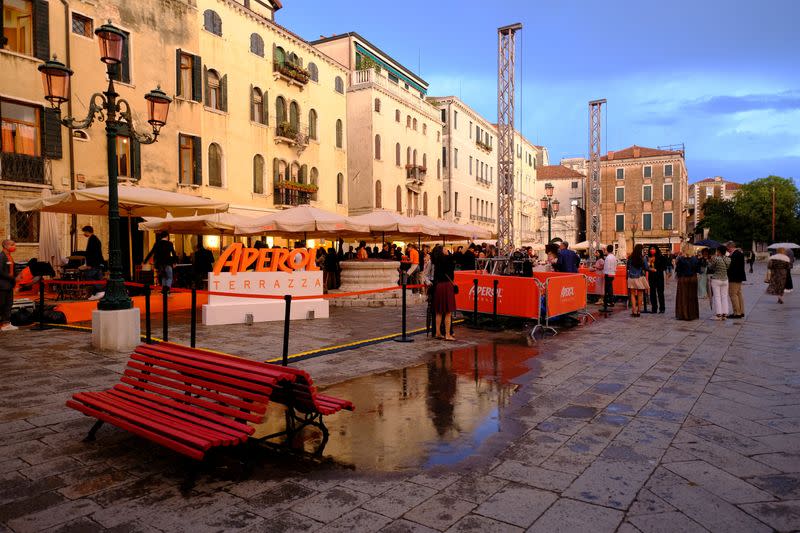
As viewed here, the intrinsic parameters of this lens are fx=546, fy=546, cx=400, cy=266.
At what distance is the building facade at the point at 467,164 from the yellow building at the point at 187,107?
1532 centimetres

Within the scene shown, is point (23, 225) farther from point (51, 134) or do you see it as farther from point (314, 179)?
point (314, 179)

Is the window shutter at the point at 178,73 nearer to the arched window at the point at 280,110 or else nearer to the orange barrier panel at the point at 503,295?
the arched window at the point at 280,110

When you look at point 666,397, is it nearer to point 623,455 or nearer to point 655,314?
point 623,455

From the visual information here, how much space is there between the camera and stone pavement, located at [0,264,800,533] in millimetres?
3271

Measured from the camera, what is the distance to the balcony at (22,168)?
16.1 meters

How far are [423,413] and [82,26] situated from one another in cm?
1941

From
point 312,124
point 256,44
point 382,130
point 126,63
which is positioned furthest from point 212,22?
point 382,130

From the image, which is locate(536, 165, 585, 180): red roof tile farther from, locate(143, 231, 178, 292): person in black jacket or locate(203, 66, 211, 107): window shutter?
locate(143, 231, 178, 292): person in black jacket

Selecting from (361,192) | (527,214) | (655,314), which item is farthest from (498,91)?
(527,214)

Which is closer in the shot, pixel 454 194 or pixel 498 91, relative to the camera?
pixel 498 91

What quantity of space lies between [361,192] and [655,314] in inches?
898

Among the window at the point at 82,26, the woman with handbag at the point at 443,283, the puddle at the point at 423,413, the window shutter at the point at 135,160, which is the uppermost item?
the window at the point at 82,26

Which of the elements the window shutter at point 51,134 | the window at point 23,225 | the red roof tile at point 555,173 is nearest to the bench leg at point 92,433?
the window at point 23,225

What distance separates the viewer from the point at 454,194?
4606cm
